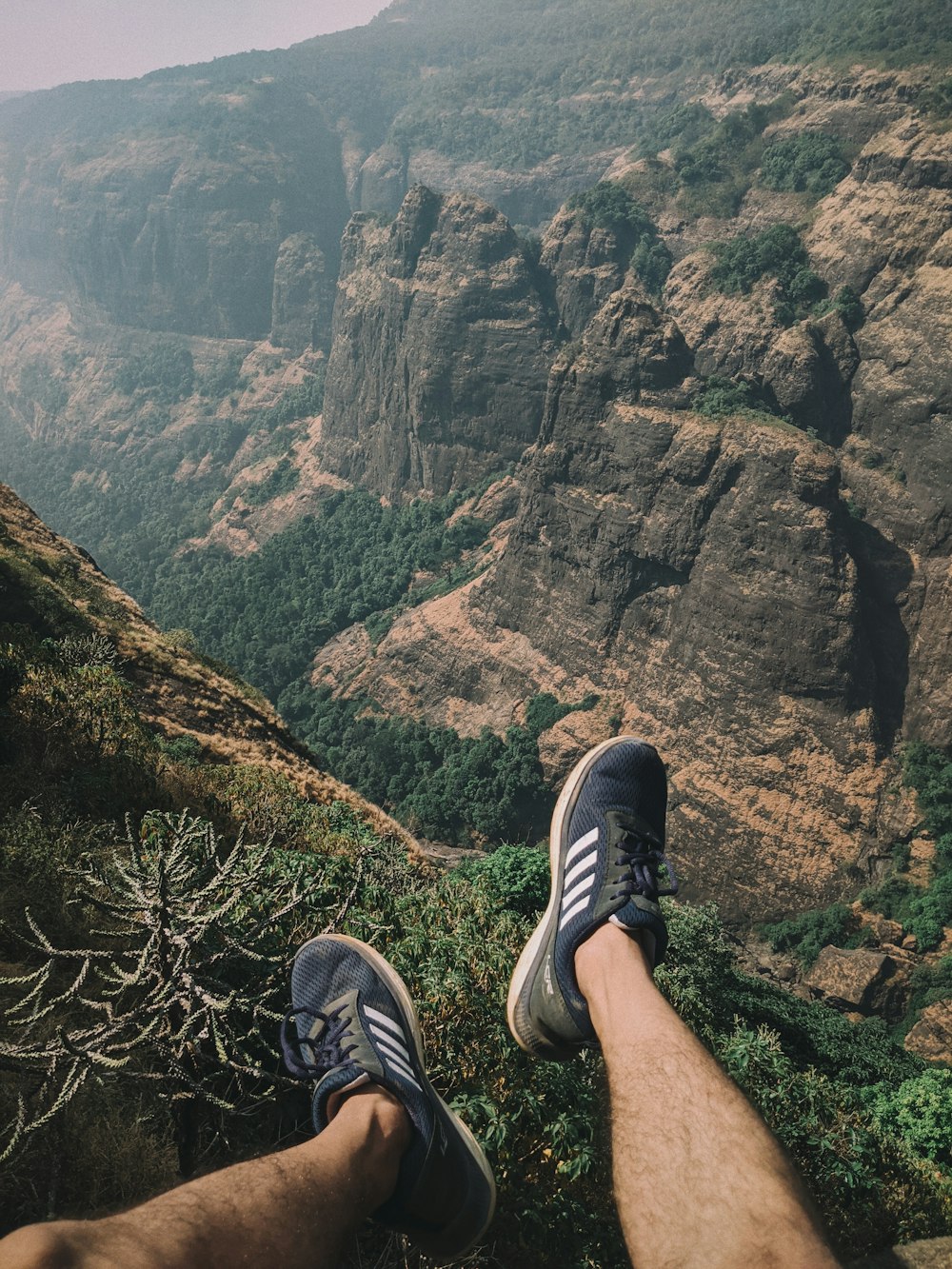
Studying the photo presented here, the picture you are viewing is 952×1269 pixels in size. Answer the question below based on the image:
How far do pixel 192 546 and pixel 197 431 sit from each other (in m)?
49.9

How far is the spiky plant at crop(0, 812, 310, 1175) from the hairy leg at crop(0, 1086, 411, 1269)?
542mm

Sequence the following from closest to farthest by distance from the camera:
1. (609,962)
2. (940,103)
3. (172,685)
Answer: (609,962) → (172,685) → (940,103)

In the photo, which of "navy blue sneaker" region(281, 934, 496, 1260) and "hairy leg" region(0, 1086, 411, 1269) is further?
"navy blue sneaker" region(281, 934, 496, 1260)

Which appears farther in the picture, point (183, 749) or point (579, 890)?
point (183, 749)

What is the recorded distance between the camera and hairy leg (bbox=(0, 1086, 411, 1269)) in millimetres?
2203

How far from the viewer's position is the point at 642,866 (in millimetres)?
4746

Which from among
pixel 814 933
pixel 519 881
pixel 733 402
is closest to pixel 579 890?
pixel 519 881

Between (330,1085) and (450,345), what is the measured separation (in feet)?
233

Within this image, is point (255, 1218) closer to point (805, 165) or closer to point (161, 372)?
point (805, 165)

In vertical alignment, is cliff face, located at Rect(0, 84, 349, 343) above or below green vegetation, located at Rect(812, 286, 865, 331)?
above

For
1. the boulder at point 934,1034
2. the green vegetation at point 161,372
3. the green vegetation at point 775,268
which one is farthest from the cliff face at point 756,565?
the green vegetation at point 161,372

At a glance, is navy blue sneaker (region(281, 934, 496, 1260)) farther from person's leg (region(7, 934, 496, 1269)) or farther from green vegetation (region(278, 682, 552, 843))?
green vegetation (region(278, 682, 552, 843))

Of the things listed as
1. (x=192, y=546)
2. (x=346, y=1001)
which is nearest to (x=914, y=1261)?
(x=346, y=1001)

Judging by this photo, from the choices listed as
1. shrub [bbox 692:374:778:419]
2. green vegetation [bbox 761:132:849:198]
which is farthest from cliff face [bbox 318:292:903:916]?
green vegetation [bbox 761:132:849:198]
